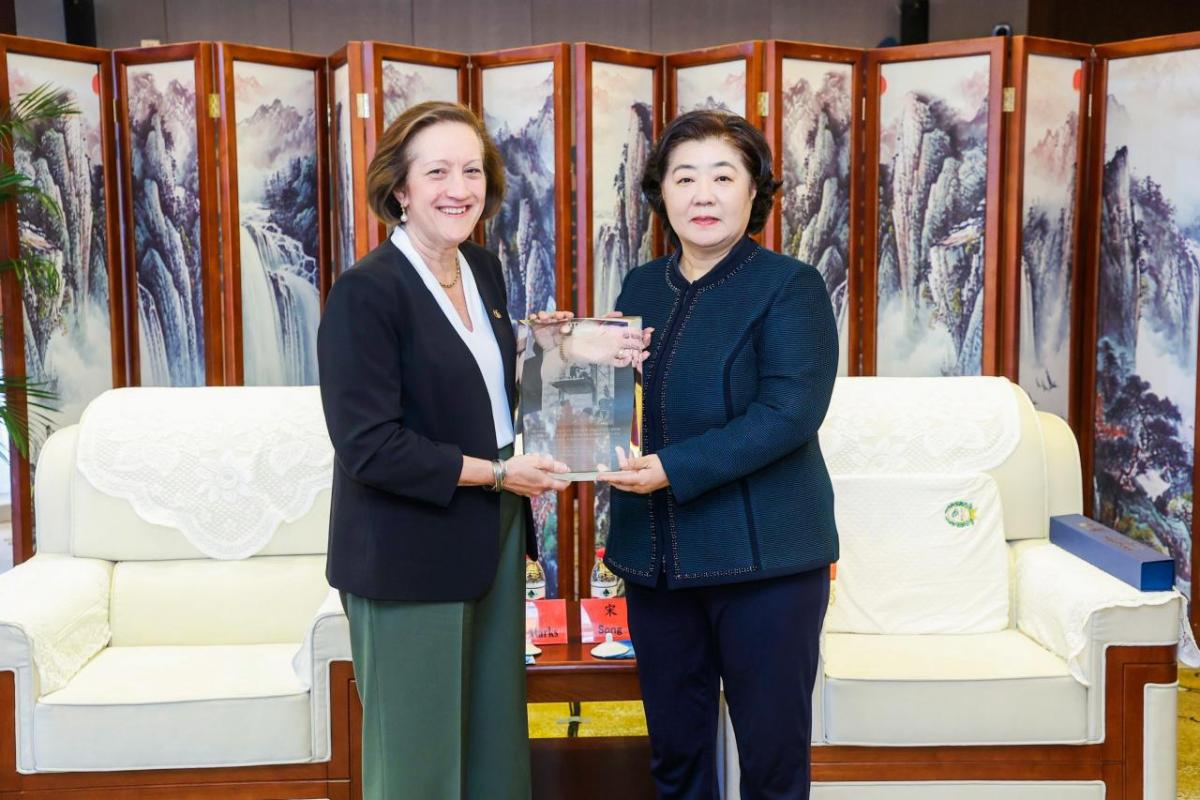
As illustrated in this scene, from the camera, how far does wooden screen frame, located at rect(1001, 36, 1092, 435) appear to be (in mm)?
3656

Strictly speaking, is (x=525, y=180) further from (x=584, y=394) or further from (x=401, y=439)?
(x=401, y=439)

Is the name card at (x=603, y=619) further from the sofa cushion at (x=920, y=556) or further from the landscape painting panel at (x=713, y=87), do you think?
the landscape painting panel at (x=713, y=87)

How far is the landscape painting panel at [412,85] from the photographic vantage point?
3654 mm

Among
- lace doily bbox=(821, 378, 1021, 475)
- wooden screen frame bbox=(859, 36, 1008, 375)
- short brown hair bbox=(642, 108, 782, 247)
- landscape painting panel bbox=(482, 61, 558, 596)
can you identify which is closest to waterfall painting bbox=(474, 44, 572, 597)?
landscape painting panel bbox=(482, 61, 558, 596)

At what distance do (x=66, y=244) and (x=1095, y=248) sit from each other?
10.8ft

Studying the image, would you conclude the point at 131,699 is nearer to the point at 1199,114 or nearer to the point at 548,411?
the point at 548,411

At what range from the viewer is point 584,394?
1927mm

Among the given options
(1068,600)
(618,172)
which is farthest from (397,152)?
(618,172)

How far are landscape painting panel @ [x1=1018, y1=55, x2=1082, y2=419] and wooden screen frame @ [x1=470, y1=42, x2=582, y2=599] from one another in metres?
1.43

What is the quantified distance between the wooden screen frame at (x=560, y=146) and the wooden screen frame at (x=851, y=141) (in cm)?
61

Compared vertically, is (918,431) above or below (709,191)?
below

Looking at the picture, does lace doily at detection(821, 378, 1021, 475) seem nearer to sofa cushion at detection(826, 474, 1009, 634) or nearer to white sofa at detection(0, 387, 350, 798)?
sofa cushion at detection(826, 474, 1009, 634)

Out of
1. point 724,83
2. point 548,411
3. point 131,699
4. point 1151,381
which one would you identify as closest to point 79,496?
point 131,699

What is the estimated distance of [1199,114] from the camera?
12.0 ft
